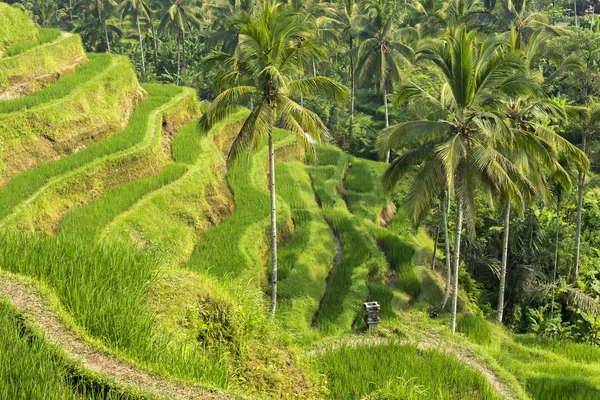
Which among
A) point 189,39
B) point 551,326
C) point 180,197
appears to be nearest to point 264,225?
point 180,197

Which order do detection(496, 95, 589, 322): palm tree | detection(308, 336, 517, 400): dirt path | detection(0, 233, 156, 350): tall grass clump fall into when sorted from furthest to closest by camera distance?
detection(496, 95, 589, 322): palm tree → detection(308, 336, 517, 400): dirt path → detection(0, 233, 156, 350): tall grass clump

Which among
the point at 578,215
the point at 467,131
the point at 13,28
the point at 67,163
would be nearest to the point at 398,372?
the point at 467,131

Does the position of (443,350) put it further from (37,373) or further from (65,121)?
(65,121)

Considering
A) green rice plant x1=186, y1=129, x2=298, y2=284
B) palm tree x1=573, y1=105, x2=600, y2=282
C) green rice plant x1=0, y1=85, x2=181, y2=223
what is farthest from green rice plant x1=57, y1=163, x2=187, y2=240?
palm tree x1=573, y1=105, x2=600, y2=282

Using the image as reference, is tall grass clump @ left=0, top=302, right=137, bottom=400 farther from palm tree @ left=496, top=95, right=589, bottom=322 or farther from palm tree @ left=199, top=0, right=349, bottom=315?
palm tree @ left=496, top=95, right=589, bottom=322

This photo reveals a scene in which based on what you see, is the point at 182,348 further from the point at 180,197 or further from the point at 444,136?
the point at 180,197

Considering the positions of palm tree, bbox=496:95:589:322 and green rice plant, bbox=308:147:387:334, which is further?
green rice plant, bbox=308:147:387:334

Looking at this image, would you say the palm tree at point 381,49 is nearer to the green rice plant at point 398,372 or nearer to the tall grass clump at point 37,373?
the green rice plant at point 398,372
